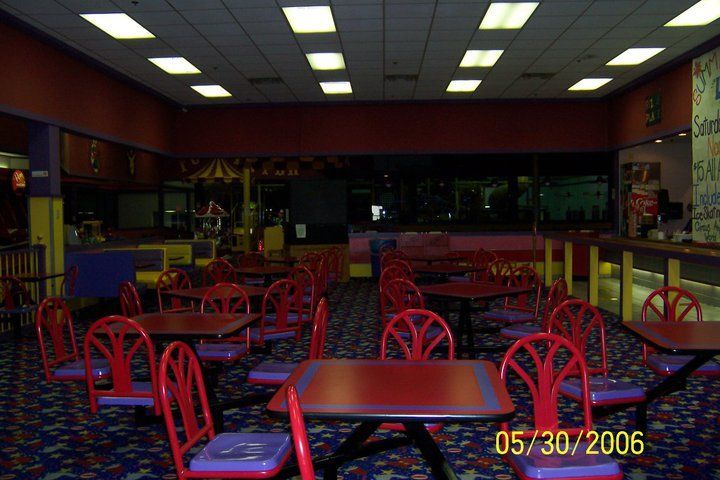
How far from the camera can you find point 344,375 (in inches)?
101

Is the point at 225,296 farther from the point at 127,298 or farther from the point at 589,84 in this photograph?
the point at 589,84

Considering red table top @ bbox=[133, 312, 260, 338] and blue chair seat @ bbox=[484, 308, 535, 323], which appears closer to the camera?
red table top @ bbox=[133, 312, 260, 338]

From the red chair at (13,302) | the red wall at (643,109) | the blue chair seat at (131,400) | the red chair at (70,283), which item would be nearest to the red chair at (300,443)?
the blue chair seat at (131,400)

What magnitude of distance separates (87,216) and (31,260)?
9.86 m

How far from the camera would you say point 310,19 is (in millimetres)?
6977

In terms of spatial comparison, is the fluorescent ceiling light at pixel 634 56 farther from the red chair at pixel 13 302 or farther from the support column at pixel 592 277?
the red chair at pixel 13 302

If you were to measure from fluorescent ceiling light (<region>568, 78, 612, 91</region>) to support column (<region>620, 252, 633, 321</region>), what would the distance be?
13.7 feet

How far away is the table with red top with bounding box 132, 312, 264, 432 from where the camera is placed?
3580 mm

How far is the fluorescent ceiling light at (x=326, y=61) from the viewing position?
8.48 meters

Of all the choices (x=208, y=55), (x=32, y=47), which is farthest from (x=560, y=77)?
(x=32, y=47)

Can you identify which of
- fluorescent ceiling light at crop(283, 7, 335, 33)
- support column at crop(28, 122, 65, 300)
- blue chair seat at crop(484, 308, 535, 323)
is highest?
fluorescent ceiling light at crop(283, 7, 335, 33)

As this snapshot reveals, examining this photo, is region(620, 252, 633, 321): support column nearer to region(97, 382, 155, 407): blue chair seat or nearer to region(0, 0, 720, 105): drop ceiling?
region(0, 0, 720, 105): drop ceiling

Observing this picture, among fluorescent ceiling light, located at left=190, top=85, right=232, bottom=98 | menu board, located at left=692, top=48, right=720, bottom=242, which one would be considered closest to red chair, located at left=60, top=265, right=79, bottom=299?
fluorescent ceiling light, located at left=190, top=85, right=232, bottom=98
